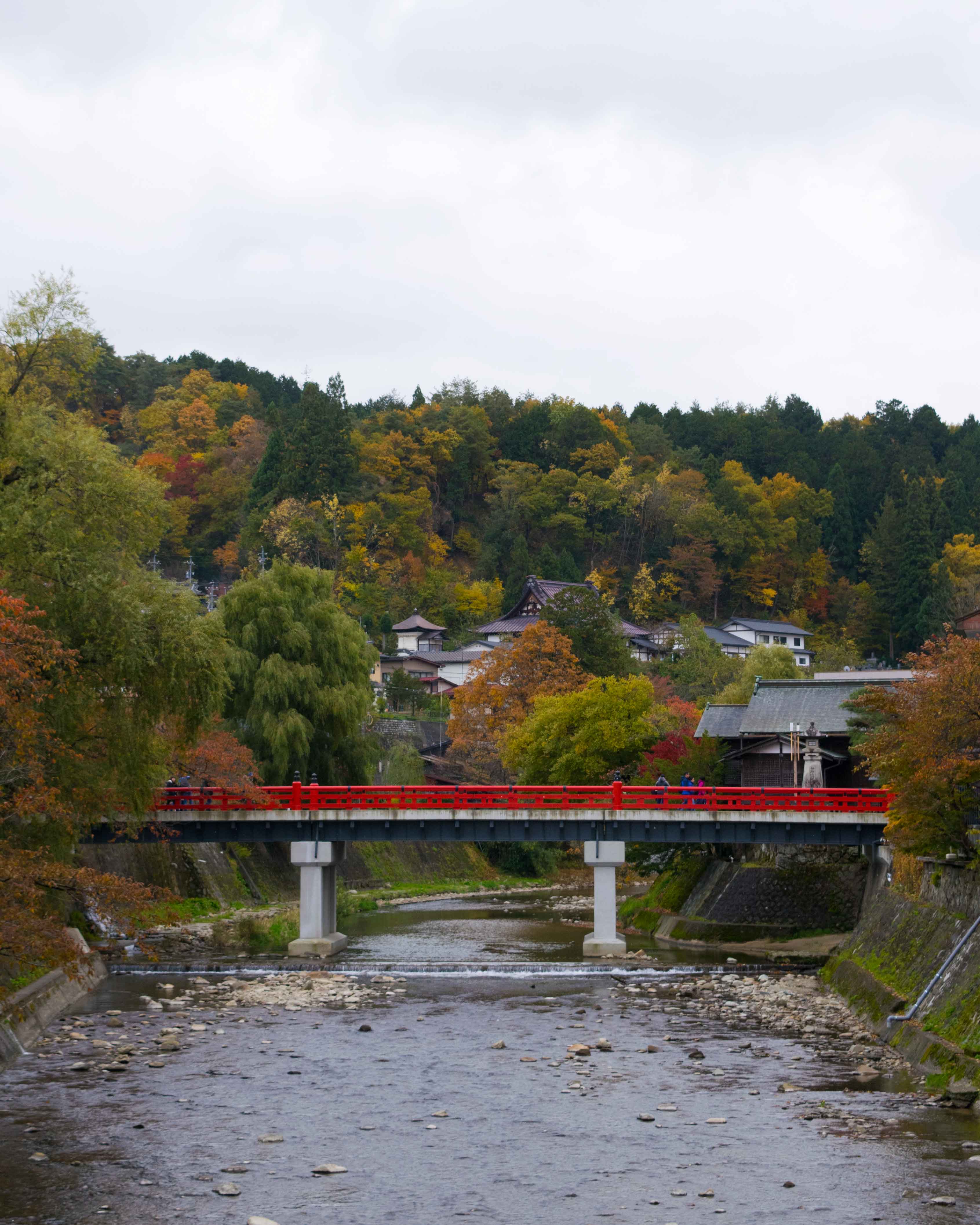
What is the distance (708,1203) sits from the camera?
14.4 metres

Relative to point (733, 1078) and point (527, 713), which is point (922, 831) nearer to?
point (733, 1078)

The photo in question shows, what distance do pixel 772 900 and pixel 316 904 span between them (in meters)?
14.8

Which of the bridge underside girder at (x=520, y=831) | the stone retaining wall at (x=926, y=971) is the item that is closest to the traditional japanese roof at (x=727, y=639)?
the bridge underside girder at (x=520, y=831)

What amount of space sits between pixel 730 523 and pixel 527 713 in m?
53.6

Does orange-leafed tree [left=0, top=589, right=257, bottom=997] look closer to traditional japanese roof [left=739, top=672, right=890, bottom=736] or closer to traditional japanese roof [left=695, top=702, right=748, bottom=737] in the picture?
traditional japanese roof [left=739, top=672, right=890, bottom=736]

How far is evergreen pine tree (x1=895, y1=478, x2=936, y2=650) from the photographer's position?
10625 cm

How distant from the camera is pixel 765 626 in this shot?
109875 millimetres

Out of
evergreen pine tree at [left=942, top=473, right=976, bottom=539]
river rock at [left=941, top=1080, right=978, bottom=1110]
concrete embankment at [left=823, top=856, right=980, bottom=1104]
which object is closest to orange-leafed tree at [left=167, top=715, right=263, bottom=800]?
concrete embankment at [left=823, top=856, right=980, bottom=1104]

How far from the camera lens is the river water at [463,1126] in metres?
14.5

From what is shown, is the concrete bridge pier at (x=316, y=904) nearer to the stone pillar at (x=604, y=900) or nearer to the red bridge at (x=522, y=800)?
the red bridge at (x=522, y=800)

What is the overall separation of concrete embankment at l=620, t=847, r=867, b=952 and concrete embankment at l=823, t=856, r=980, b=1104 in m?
5.88

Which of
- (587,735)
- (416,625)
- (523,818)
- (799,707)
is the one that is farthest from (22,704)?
(416,625)

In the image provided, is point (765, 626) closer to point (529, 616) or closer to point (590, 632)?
point (529, 616)

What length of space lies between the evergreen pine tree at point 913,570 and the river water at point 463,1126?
84.0 meters
